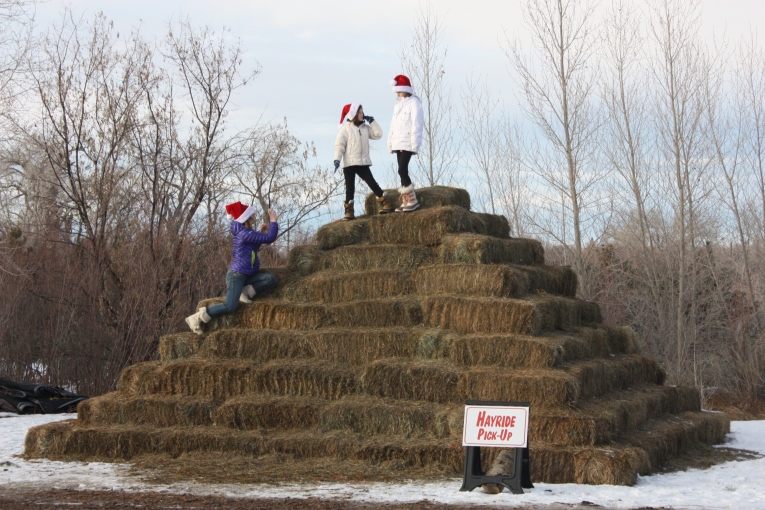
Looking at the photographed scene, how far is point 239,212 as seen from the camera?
10828 millimetres

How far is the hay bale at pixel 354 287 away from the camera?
10672 millimetres

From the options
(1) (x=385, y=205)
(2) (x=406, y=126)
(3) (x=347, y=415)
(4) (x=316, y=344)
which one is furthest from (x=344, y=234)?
(3) (x=347, y=415)

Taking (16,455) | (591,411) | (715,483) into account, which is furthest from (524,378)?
(16,455)

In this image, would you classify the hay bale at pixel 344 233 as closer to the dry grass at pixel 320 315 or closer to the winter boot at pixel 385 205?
the winter boot at pixel 385 205

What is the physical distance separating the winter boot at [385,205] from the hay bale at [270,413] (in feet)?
11.5

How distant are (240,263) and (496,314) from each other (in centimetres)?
361

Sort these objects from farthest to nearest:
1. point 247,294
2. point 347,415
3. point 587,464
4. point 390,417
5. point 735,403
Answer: point 735,403, point 247,294, point 347,415, point 390,417, point 587,464

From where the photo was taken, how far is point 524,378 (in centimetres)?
866

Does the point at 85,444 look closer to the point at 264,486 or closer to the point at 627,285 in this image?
the point at 264,486

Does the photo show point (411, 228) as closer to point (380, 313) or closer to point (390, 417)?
point (380, 313)

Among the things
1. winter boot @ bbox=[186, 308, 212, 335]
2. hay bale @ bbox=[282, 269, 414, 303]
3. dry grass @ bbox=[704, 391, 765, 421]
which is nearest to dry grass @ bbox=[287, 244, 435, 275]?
hay bale @ bbox=[282, 269, 414, 303]

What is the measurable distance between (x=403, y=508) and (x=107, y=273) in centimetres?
1227

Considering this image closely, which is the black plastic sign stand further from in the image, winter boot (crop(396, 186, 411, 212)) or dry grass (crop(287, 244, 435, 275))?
winter boot (crop(396, 186, 411, 212))

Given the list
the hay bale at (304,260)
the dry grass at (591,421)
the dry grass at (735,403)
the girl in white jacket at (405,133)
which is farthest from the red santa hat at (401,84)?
the dry grass at (735,403)
